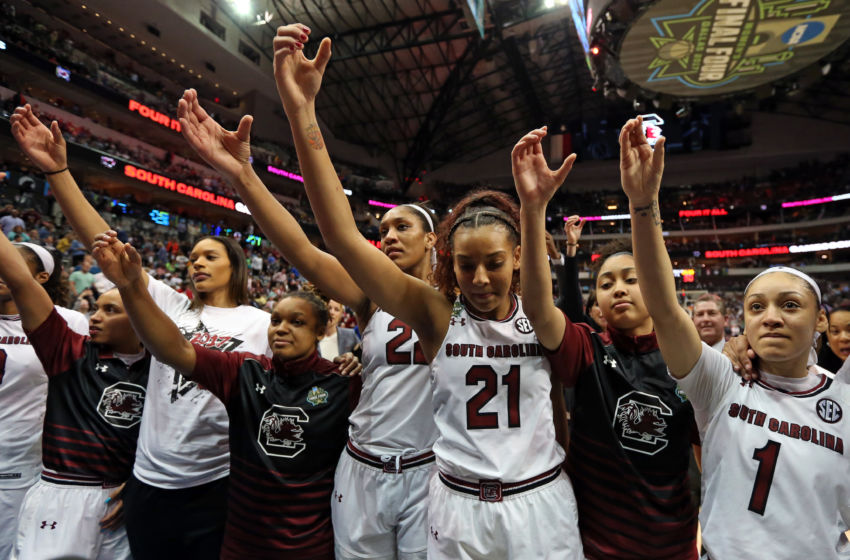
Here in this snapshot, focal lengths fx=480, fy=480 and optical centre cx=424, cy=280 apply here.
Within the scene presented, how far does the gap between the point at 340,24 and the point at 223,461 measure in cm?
2077

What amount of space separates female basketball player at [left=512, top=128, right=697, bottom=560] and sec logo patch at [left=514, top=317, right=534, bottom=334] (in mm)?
100

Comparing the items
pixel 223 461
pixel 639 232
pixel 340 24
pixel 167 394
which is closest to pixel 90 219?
pixel 167 394

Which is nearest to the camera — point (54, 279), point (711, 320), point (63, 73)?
point (54, 279)

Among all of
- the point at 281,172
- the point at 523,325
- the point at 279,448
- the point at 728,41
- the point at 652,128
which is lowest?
the point at 279,448

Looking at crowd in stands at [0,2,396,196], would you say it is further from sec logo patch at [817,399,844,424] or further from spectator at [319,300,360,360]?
sec logo patch at [817,399,844,424]

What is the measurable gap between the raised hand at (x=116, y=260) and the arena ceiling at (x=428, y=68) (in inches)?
501

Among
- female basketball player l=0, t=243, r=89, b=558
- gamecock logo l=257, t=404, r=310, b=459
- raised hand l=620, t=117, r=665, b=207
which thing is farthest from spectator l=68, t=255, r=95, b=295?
raised hand l=620, t=117, r=665, b=207

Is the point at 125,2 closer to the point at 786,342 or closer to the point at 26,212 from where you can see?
the point at 26,212

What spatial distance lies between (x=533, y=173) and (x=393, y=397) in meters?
1.09

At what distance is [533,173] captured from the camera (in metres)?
1.56

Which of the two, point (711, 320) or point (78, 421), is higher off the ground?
point (711, 320)

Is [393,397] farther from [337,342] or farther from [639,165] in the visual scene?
[337,342]

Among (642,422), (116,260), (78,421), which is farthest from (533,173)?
(78,421)

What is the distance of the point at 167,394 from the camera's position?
89.4 inches
